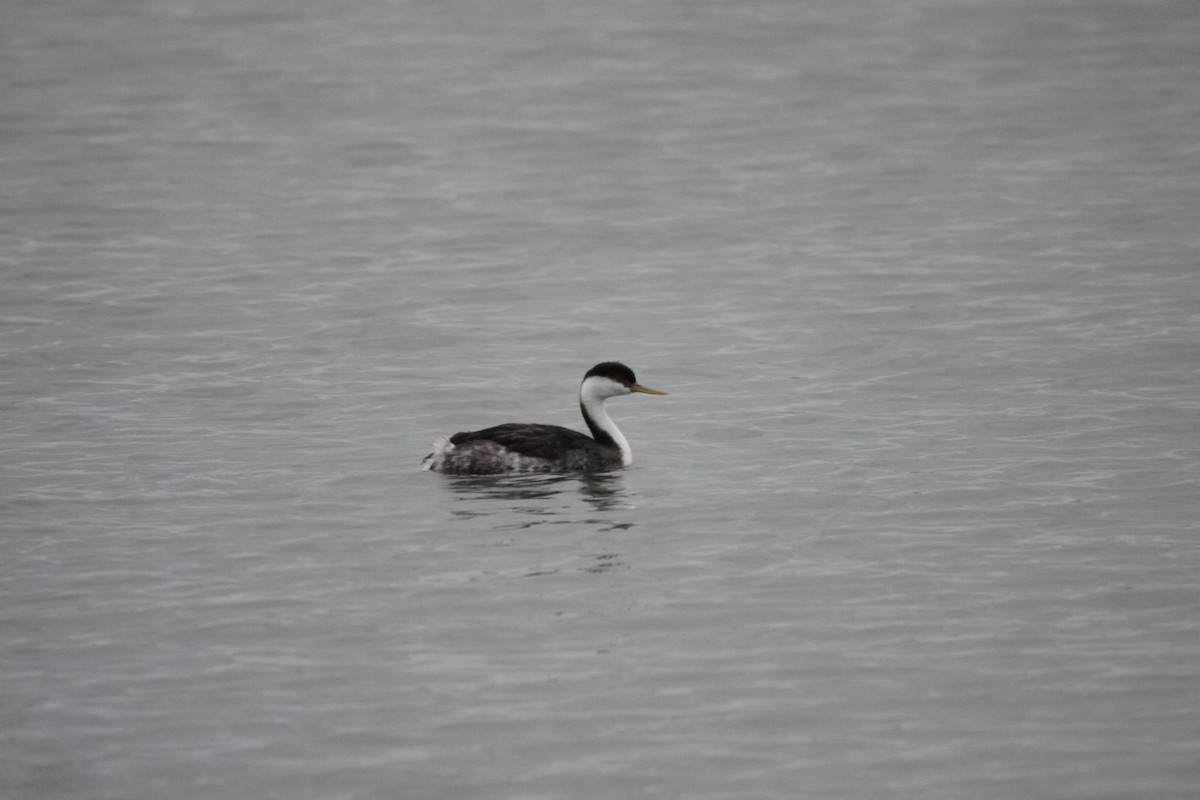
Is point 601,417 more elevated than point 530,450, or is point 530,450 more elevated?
point 601,417

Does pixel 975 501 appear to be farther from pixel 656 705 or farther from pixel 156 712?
pixel 156 712

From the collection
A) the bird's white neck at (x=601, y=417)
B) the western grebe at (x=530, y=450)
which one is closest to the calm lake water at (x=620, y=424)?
the western grebe at (x=530, y=450)

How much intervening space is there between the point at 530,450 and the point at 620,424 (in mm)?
2389

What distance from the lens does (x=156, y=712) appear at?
8.99 metres

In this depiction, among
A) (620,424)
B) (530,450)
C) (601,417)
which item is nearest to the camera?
(530,450)

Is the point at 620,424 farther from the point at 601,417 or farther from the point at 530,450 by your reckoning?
the point at 530,450

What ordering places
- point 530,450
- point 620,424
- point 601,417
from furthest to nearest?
point 620,424
point 601,417
point 530,450

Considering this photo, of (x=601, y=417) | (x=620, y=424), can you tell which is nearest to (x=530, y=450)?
(x=601, y=417)

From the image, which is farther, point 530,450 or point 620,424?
point 620,424

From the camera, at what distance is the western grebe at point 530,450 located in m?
13.8

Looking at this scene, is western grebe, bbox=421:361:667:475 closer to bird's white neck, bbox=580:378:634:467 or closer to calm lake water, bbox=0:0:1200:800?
bird's white neck, bbox=580:378:634:467

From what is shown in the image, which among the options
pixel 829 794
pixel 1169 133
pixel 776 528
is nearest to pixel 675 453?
pixel 776 528

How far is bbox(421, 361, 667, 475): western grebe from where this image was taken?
13828mm

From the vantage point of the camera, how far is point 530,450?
1388 cm
